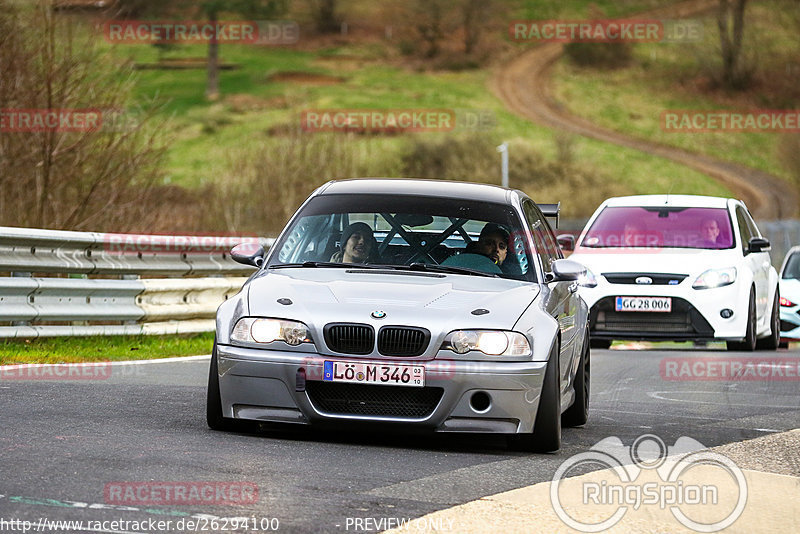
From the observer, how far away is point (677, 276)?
1616cm

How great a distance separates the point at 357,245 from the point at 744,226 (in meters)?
10.6

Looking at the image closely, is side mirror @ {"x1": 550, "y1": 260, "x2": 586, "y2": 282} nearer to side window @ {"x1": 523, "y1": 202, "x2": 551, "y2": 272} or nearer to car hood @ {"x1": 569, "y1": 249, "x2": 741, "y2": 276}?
side window @ {"x1": 523, "y1": 202, "x2": 551, "y2": 272}

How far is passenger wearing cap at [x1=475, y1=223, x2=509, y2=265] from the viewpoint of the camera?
28.1ft

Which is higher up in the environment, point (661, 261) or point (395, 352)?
point (395, 352)

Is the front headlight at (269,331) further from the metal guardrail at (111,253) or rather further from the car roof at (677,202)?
the car roof at (677,202)

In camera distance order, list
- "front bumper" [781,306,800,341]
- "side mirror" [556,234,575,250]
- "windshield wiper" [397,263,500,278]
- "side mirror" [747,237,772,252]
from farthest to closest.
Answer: "front bumper" [781,306,800,341] < "side mirror" [747,237,772,252] < "side mirror" [556,234,575,250] < "windshield wiper" [397,263,500,278]

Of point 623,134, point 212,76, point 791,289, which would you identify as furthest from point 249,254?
point 212,76

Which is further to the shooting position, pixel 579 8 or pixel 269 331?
pixel 579 8

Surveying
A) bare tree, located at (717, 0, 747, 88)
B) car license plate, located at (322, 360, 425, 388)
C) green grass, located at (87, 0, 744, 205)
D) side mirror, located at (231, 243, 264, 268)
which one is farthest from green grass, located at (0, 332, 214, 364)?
bare tree, located at (717, 0, 747, 88)

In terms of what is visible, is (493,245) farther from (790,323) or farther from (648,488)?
(790,323)

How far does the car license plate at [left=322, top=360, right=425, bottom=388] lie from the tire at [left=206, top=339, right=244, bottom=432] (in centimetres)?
67

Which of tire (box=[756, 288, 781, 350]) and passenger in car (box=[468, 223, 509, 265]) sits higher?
passenger in car (box=[468, 223, 509, 265])

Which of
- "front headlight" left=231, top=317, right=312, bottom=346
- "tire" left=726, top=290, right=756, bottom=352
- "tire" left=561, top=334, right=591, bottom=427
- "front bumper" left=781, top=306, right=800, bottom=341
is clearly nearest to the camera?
"front headlight" left=231, top=317, right=312, bottom=346

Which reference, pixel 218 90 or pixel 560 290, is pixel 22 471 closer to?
pixel 560 290
